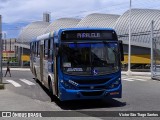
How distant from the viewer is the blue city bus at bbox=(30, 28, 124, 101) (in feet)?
43.8

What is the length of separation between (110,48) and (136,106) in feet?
7.29

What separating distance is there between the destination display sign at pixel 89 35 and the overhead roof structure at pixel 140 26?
63.0 metres

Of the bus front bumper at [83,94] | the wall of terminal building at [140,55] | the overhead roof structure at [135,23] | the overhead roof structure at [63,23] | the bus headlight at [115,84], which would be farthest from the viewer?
the overhead roof structure at [63,23]

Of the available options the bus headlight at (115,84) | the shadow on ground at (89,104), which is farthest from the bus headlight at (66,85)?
the bus headlight at (115,84)

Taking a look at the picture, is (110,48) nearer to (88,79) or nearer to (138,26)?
(88,79)

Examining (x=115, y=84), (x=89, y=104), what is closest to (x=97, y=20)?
(x=89, y=104)

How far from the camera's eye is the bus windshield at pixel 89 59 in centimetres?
1347

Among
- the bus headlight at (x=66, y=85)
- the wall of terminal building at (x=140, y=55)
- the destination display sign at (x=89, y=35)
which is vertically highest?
the destination display sign at (x=89, y=35)

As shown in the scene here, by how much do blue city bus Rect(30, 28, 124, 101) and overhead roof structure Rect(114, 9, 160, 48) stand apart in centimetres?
6320

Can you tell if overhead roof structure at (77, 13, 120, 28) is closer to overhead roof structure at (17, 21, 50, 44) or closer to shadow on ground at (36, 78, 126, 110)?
overhead roof structure at (17, 21, 50, 44)

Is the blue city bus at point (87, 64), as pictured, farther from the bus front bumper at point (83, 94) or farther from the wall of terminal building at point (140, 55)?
the wall of terminal building at point (140, 55)

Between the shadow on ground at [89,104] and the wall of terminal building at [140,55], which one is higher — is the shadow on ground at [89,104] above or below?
above

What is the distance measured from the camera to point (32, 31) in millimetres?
127062

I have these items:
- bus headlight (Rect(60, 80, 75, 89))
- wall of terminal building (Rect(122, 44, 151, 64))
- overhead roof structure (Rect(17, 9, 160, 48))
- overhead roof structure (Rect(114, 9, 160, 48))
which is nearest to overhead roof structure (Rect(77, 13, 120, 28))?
overhead roof structure (Rect(17, 9, 160, 48))
